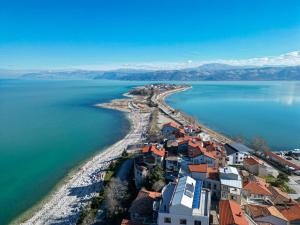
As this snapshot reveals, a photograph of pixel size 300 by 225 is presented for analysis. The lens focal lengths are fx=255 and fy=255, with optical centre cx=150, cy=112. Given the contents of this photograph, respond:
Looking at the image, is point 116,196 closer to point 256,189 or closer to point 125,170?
point 125,170

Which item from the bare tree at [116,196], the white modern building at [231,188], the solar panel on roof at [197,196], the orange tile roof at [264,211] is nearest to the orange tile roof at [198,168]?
the white modern building at [231,188]

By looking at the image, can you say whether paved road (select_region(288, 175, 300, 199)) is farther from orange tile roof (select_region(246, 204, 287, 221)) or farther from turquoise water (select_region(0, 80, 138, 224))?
turquoise water (select_region(0, 80, 138, 224))

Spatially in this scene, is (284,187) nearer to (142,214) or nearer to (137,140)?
(142,214)

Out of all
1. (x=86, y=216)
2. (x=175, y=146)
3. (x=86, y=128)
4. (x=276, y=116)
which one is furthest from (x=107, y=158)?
(x=276, y=116)

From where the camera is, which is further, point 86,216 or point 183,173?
point 183,173

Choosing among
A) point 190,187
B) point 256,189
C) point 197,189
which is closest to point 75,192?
point 190,187

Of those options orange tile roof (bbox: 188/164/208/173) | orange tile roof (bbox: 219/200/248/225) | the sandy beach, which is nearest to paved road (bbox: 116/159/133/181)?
the sandy beach
